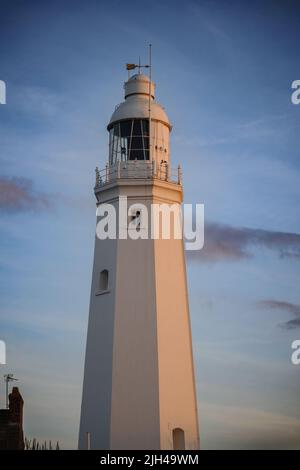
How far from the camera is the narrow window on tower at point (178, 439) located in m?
51.0

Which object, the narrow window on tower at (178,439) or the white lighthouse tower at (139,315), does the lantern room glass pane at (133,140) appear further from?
the narrow window on tower at (178,439)

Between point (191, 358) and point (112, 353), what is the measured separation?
3.12 metres

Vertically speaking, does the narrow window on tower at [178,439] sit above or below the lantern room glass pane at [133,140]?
below

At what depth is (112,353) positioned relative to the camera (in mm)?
51438

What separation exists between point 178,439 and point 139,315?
15.6 ft

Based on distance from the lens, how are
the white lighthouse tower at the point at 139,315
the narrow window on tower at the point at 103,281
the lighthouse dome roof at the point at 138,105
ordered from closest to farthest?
the white lighthouse tower at the point at 139,315, the narrow window on tower at the point at 103,281, the lighthouse dome roof at the point at 138,105

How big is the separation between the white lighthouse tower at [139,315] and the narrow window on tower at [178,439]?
0.04m

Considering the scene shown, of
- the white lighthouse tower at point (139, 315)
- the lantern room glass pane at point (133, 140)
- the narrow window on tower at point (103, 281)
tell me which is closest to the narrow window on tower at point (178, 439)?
the white lighthouse tower at point (139, 315)

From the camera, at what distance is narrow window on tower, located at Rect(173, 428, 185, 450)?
51031 millimetres

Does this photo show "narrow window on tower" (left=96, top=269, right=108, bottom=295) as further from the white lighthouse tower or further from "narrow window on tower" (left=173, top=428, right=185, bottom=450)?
"narrow window on tower" (left=173, top=428, right=185, bottom=450)

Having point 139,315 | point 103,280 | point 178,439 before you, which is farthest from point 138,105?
point 178,439
